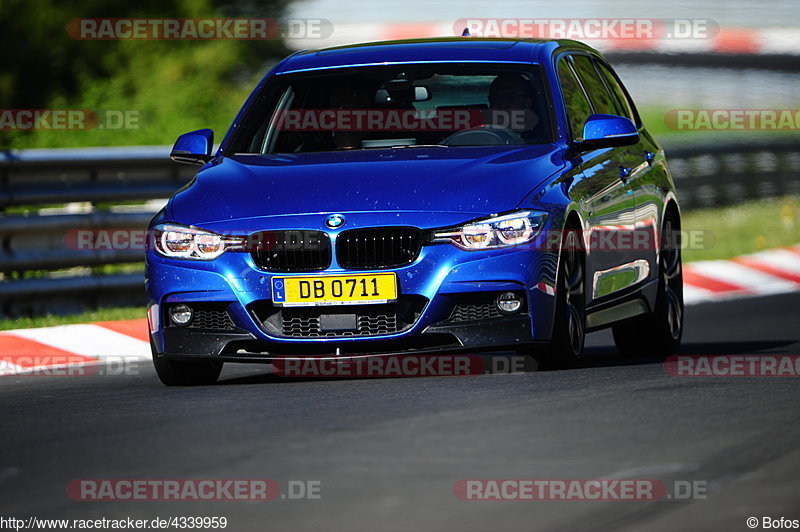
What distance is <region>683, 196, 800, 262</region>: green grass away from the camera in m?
19.3

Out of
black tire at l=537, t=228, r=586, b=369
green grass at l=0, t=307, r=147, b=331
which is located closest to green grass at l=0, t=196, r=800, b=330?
green grass at l=0, t=307, r=147, b=331

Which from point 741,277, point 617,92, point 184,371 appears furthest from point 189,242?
point 741,277

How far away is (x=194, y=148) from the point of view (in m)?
9.72

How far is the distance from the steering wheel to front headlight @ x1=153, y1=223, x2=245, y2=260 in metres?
1.41

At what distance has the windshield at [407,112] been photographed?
368 inches

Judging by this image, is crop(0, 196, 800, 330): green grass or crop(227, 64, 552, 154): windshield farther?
crop(0, 196, 800, 330): green grass

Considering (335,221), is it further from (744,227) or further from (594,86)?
(744,227)

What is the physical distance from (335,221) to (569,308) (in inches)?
47.6

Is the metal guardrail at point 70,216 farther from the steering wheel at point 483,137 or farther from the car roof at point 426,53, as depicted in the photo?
the steering wheel at point 483,137

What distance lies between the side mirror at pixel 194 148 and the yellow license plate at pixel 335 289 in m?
1.60

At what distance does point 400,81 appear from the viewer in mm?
9672

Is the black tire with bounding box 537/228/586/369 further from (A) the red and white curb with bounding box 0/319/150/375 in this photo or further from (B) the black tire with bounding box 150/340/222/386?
(A) the red and white curb with bounding box 0/319/150/375

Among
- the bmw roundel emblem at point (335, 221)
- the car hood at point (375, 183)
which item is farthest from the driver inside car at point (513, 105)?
the bmw roundel emblem at point (335, 221)

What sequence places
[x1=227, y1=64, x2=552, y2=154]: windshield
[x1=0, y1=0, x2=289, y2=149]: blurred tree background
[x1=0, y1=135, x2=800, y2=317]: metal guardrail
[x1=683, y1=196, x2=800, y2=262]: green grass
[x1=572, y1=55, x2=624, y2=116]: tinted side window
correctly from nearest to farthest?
[x1=227, y1=64, x2=552, y2=154]: windshield < [x1=572, y1=55, x2=624, y2=116]: tinted side window < [x1=0, y1=135, x2=800, y2=317]: metal guardrail < [x1=683, y1=196, x2=800, y2=262]: green grass < [x1=0, y1=0, x2=289, y2=149]: blurred tree background
